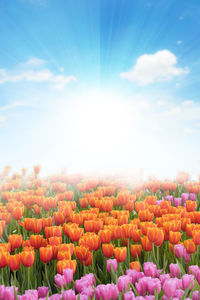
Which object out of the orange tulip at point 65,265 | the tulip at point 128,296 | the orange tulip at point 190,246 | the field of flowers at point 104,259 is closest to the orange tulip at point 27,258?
the field of flowers at point 104,259

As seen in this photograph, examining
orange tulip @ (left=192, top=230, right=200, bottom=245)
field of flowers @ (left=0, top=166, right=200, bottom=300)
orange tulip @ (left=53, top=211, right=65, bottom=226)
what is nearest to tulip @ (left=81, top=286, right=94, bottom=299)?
field of flowers @ (left=0, top=166, right=200, bottom=300)

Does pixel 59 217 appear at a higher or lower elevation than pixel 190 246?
higher

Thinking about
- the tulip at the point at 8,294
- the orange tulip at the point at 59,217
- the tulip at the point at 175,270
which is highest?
the orange tulip at the point at 59,217

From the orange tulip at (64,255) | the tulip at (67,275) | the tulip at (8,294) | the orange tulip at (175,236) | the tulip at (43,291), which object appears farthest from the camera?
the orange tulip at (175,236)

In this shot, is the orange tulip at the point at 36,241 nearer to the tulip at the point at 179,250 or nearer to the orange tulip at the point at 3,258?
the orange tulip at the point at 3,258

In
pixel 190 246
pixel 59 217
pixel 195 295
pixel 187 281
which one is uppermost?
pixel 59 217

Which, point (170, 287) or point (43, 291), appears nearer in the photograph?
point (170, 287)

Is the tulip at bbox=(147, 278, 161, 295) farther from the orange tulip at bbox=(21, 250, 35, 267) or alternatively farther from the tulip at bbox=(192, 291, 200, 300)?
the orange tulip at bbox=(21, 250, 35, 267)

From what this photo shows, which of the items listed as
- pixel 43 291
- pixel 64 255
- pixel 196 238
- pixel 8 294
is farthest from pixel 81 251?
A: pixel 196 238

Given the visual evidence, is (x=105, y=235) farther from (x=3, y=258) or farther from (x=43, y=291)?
(x=3, y=258)

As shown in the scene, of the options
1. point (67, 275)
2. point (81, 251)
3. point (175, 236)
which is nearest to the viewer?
point (67, 275)

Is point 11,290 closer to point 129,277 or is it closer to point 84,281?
point 84,281

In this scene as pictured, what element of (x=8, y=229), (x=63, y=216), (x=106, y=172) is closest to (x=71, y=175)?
(x=106, y=172)

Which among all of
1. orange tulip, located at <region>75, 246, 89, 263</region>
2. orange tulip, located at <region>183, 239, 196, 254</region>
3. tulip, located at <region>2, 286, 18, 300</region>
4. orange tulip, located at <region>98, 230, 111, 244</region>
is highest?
orange tulip, located at <region>98, 230, 111, 244</region>
